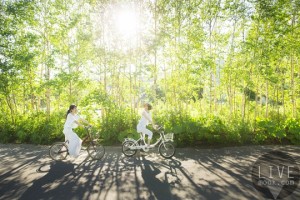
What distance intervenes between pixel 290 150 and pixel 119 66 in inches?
359

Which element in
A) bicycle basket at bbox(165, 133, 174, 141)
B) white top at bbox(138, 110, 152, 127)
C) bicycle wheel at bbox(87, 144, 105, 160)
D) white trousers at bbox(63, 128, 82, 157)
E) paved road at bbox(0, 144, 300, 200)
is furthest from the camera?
white top at bbox(138, 110, 152, 127)

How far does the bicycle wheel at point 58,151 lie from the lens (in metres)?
9.37

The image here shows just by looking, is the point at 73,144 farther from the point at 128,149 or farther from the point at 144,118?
the point at 144,118

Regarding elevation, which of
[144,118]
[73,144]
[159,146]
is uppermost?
[144,118]

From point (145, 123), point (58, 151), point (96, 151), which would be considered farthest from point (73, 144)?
point (145, 123)

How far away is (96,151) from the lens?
9.55m

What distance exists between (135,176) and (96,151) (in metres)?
2.62

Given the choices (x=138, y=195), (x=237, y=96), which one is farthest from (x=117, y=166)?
(x=237, y=96)

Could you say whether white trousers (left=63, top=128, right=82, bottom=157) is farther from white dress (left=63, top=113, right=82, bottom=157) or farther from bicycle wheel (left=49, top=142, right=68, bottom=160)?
bicycle wheel (left=49, top=142, right=68, bottom=160)

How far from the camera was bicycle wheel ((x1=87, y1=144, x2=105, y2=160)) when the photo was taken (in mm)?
9492

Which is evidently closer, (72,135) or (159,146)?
(72,135)

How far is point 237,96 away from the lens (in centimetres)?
2209

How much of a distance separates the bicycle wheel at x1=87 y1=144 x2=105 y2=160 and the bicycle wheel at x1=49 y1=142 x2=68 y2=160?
0.81 m

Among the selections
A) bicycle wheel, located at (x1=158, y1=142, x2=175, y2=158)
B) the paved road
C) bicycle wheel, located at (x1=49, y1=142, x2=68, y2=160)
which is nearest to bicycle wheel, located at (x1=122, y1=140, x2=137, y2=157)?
Answer: the paved road
